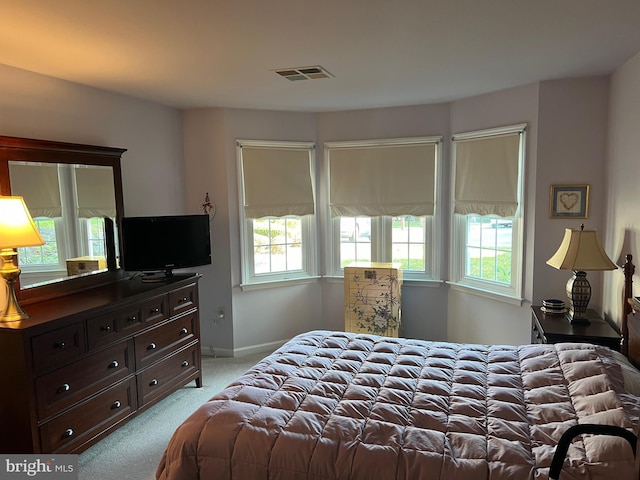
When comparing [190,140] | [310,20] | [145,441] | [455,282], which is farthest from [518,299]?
[190,140]

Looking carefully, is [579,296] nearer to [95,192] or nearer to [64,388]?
[64,388]

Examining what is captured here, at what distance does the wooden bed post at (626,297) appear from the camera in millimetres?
2838

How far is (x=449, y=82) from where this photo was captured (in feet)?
12.0

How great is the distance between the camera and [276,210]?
4793 mm

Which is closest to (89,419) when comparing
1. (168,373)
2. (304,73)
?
(168,373)

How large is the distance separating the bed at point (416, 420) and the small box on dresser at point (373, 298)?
1.90 m

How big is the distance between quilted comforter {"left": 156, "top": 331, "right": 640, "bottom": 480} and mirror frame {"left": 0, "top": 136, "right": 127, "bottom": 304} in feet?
5.34

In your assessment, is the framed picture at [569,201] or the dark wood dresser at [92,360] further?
the framed picture at [569,201]

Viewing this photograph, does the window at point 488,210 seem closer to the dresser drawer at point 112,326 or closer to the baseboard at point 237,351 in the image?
the baseboard at point 237,351

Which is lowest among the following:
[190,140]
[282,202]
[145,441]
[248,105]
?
[145,441]

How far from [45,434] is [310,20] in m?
2.67

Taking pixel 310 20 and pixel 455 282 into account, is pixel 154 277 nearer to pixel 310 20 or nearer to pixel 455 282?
pixel 310 20

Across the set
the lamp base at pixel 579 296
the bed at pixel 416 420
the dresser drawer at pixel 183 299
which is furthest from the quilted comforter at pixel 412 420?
the dresser drawer at pixel 183 299

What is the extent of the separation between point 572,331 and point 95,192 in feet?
12.0
